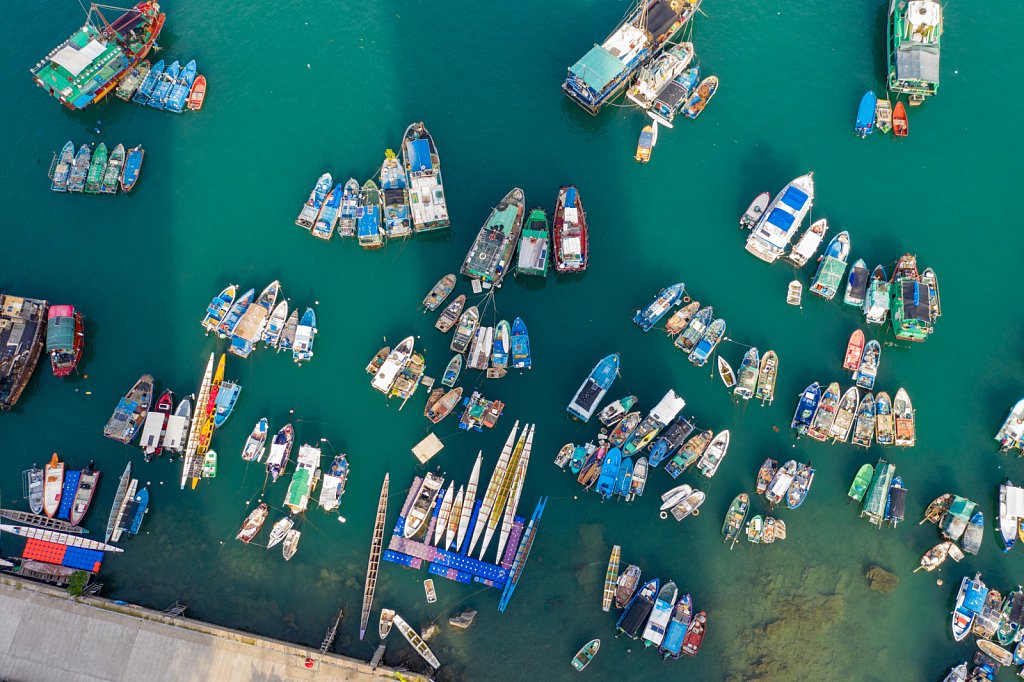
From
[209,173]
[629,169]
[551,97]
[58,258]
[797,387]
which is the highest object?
[551,97]

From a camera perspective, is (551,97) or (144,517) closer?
(144,517)

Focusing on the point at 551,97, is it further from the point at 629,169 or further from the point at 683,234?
the point at 683,234

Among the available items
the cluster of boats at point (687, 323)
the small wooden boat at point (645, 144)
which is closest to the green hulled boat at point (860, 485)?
the cluster of boats at point (687, 323)

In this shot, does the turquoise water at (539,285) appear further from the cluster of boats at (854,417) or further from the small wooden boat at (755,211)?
the small wooden boat at (755,211)

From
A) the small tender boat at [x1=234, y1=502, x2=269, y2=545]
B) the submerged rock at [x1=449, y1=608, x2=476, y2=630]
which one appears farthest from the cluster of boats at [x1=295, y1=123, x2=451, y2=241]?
the submerged rock at [x1=449, y1=608, x2=476, y2=630]

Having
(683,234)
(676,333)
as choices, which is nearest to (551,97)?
(683,234)

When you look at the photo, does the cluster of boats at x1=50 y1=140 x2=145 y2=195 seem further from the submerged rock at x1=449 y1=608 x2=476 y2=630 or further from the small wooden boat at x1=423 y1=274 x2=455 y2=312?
the submerged rock at x1=449 y1=608 x2=476 y2=630

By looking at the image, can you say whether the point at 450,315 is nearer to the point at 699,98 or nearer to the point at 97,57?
the point at 699,98
